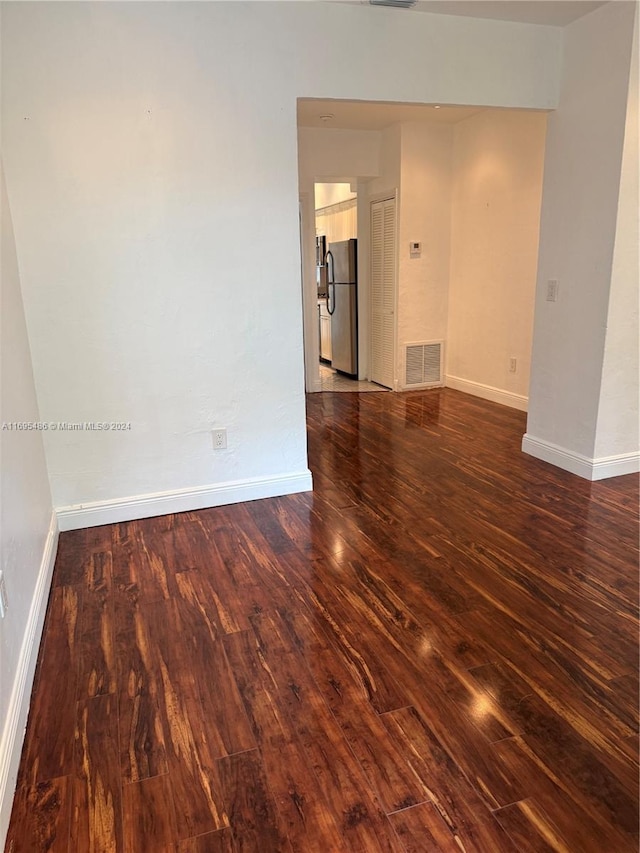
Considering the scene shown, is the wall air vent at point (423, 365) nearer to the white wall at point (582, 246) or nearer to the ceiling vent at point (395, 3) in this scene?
the white wall at point (582, 246)

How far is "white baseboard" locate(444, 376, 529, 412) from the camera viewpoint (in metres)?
5.27

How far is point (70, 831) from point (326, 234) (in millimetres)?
7477

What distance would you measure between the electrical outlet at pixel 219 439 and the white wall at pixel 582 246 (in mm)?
2184

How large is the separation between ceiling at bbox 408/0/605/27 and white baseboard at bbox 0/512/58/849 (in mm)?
3379

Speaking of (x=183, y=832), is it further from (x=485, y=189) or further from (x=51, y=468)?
(x=485, y=189)

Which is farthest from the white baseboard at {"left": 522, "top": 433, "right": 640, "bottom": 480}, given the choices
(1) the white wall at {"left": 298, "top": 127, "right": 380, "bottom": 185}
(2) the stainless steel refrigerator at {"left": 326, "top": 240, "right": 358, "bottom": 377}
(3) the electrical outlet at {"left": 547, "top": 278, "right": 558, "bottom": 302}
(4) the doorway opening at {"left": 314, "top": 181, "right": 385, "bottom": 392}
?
(1) the white wall at {"left": 298, "top": 127, "right": 380, "bottom": 185}

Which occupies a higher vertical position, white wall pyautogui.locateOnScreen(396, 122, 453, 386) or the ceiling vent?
the ceiling vent

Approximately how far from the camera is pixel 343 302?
686 centimetres

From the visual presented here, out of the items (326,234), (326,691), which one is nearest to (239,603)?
(326,691)

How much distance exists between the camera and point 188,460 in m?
3.26

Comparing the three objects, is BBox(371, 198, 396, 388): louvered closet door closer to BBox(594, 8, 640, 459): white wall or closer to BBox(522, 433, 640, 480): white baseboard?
BBox(522, 433, 640, 480): white baseboard

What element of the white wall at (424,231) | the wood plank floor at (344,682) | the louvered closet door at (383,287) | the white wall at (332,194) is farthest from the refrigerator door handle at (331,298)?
the wood plank floor at (344,682)

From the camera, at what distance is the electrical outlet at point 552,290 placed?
3.68 meters

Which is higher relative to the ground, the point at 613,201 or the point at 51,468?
the point at 613,201
